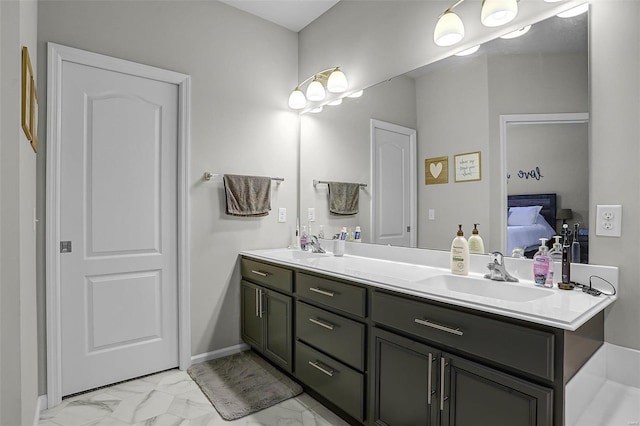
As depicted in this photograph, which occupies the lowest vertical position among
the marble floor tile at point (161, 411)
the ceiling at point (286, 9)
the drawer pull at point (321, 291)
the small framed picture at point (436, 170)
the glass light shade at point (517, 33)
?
the marble floor tile at point (161, 411)

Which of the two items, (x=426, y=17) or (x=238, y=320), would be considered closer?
(x=426, y=17)

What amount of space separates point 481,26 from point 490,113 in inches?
18.0

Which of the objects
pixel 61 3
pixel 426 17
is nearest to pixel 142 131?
pixel 61 3

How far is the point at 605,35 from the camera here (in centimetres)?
143

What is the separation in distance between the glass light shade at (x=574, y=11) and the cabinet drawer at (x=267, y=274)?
1874 mm

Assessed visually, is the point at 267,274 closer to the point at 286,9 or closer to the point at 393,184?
the point at 393,184

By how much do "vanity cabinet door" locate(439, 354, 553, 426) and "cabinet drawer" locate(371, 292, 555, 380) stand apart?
0.05 meters

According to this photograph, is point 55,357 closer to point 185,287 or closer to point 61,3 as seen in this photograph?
point 185,287

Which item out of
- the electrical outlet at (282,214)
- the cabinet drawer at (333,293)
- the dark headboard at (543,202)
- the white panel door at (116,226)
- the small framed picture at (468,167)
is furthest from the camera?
the electrical outlet at (282,214)

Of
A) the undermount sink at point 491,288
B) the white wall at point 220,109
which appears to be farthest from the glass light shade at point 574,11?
the white wall at point 220,109

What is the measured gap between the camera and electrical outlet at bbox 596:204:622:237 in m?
1.39

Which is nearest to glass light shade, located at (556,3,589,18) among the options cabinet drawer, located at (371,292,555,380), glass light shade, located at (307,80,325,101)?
cabinet drawer, located at (371,292,555,380)

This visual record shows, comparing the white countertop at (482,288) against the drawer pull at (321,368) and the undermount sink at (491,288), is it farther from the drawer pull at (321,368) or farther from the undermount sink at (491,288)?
the drawer pull at (321,368)

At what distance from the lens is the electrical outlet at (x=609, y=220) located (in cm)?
139
